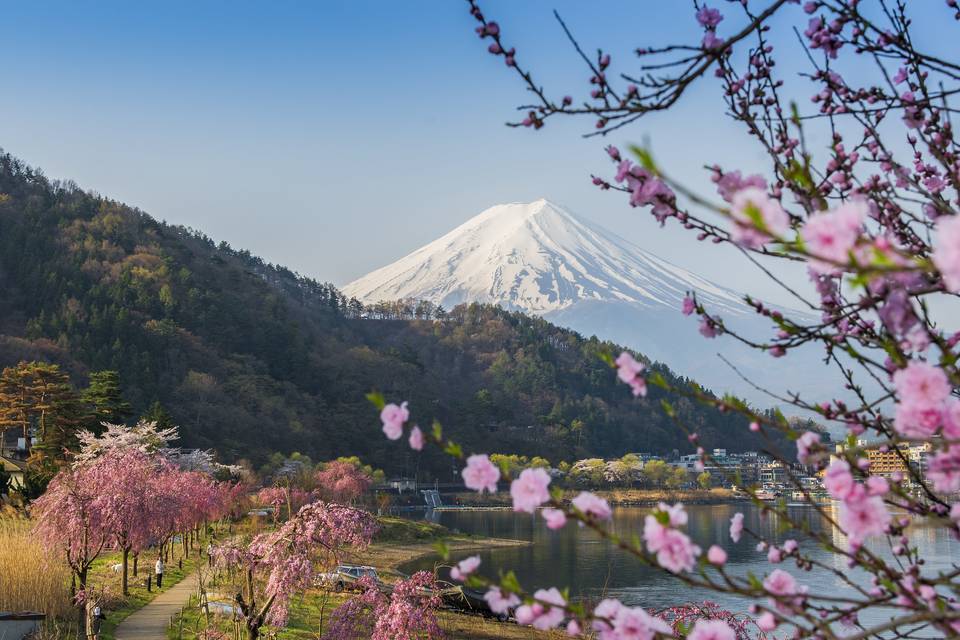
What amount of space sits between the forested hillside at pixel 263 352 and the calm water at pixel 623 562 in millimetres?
16053

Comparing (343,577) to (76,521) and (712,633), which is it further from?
(712,633)

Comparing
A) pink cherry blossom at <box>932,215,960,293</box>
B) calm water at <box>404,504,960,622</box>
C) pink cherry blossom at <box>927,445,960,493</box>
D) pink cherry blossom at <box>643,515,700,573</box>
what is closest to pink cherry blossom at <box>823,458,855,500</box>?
pink cherry blossom at <box>927,445,960,493</box>

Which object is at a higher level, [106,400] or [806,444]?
[106,400]

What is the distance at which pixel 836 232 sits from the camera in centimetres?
117

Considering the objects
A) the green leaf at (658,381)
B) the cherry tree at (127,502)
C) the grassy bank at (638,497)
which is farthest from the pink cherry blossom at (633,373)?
the grassy bank at (638,497)

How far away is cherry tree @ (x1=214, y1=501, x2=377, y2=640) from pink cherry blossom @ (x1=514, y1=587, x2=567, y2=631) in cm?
775

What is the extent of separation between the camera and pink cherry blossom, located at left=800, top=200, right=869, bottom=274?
116 cm

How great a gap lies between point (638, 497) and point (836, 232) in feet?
219

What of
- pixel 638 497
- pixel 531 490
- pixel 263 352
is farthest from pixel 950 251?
pixel 263 352

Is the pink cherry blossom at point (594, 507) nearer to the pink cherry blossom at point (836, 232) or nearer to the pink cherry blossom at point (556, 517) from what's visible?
the pink cherry blossom at point (556, 517)

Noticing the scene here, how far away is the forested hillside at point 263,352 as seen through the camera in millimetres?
50594

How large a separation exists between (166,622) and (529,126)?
11722 mm

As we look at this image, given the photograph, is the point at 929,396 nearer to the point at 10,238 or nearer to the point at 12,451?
the point at 12,451

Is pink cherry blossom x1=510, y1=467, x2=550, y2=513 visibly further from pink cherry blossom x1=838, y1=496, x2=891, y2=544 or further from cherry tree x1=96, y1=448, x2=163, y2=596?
cherry tree x1=96, y1=448, x2=163, y2=596
